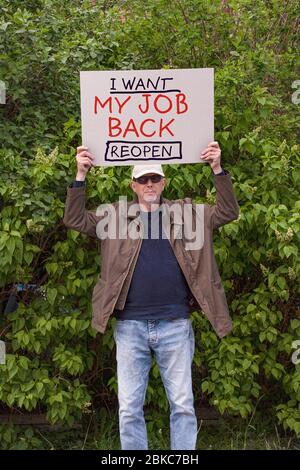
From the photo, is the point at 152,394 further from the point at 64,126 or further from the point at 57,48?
the point at 57,48

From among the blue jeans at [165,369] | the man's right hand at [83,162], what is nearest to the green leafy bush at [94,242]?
the man's right hand at [83,162]

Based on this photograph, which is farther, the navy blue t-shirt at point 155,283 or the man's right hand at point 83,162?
the man's right hand at point 83,162

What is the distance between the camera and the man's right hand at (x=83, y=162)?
13.2ft

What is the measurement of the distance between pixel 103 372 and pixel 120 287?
1417 mm

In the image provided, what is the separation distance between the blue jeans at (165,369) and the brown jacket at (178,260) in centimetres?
14

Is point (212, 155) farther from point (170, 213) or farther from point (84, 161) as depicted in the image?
point (84, 161)

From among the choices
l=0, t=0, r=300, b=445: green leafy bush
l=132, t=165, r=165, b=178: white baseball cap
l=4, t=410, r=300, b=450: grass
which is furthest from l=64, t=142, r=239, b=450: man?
l=4, t=410, r=300, b=450: grass

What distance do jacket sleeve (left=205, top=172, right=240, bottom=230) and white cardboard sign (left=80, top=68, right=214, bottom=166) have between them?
231 millimetres

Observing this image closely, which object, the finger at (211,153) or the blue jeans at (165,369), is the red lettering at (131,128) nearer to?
the finger at (211,153)

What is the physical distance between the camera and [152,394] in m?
4.86

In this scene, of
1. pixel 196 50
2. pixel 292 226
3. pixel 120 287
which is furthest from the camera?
pixel 196 50
